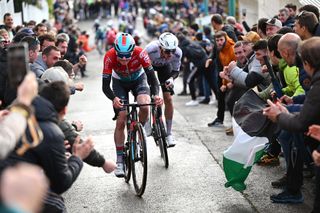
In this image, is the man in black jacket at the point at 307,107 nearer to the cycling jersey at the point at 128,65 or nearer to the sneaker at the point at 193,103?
the cycling jersey at the point at 128,65

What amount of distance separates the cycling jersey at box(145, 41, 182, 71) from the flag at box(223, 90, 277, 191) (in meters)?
2.39

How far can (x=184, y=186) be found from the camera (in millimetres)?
7035

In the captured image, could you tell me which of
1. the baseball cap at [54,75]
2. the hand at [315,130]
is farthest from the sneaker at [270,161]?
the baseball cap at [54,75]

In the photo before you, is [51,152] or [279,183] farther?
[279,183]

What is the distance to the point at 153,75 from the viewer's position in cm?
735

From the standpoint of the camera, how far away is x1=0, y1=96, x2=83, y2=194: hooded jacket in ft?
12.2

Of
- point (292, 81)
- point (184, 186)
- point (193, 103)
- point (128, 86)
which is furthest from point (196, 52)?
point (292, 81)

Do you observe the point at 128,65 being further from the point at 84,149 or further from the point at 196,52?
the point at 196,52

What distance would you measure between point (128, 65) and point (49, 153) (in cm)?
374

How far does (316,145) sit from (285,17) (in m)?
5.23

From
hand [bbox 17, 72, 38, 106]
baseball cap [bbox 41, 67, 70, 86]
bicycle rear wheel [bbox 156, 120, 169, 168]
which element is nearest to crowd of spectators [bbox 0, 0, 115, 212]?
hand [bbox 17, 72, 38, 106]

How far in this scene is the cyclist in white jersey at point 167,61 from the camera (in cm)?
822

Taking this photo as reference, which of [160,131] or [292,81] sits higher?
[292,81]

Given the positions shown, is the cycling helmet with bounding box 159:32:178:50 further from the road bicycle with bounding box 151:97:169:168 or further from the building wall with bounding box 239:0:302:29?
the building wall with bounding box 239:0:302:29
